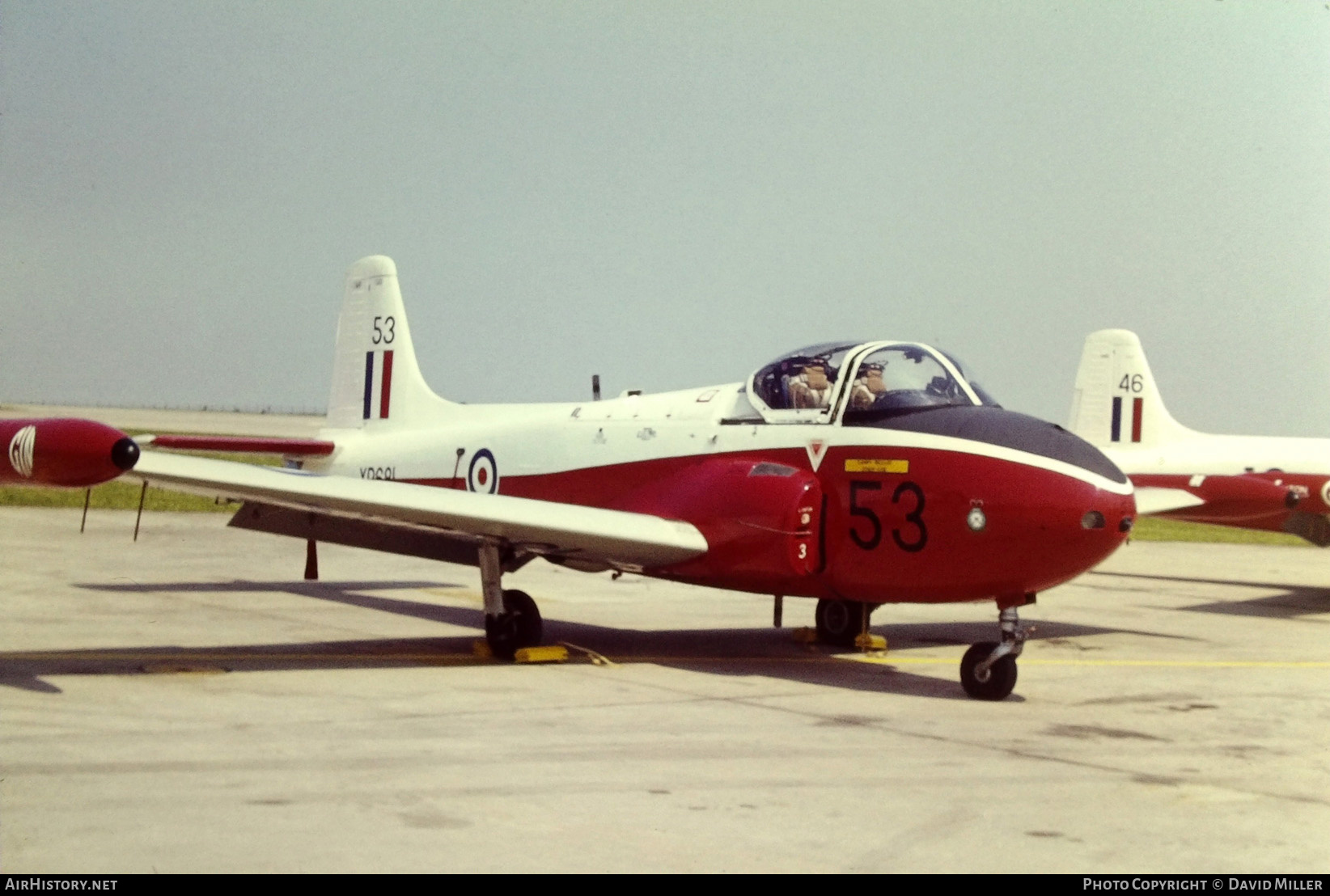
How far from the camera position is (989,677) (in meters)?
10.3

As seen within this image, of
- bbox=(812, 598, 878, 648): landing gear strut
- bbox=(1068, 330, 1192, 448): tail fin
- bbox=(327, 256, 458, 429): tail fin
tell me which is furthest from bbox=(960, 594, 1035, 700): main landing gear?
bbox=(1068, 330, 1192, 448): tail fin

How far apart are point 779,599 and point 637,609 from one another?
3.79 metres

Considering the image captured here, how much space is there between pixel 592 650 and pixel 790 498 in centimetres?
279

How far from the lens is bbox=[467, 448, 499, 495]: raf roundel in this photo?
14289mm

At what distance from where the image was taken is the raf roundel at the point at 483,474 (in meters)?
14.3

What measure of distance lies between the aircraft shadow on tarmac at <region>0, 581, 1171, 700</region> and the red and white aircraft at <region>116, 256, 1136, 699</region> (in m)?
0.68

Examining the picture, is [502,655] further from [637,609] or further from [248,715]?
[637,609]

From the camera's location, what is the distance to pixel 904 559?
10609 millimetres

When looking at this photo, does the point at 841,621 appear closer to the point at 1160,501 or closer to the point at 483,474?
the point at 483,474

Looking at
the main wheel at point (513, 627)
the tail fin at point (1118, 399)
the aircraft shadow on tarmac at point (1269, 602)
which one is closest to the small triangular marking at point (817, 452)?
the main wheel at point (513, 627)

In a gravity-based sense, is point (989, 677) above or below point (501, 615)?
below

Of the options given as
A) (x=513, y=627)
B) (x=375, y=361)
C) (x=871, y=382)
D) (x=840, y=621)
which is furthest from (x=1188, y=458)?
(x=513, y=627)

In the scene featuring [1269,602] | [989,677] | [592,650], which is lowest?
[592,650]

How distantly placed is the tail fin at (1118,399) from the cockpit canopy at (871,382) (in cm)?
1591
